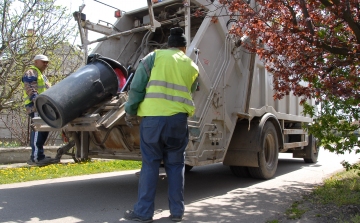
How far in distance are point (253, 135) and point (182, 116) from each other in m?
2.67

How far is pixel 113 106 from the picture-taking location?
435 cm

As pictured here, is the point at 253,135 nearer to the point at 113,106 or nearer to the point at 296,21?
the point at 296,21

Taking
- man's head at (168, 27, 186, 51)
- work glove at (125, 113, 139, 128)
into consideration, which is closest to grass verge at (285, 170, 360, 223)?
work glove at (125, 113, 139, 128)

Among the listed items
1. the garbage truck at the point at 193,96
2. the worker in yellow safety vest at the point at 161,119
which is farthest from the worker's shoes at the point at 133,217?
the garbage truck at the point at 193,96

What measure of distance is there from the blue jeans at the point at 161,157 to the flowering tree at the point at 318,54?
5.62ft

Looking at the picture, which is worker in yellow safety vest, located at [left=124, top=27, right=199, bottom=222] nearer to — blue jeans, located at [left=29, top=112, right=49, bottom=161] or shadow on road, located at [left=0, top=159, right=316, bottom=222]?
shadow on road, located at [left=0, top=159, right=316, bottom=222]

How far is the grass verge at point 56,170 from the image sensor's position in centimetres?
625

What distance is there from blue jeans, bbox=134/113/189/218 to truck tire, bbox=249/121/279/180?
2707 mm

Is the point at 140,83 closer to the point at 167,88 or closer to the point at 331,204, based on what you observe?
the point at 167,88

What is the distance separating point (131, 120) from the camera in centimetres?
412

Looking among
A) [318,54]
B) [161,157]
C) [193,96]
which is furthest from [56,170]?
[318,54]

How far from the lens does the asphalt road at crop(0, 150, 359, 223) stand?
3.86m

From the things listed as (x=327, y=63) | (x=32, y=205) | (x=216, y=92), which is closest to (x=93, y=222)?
(x=32, y=205)

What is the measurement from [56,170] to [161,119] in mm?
4355
